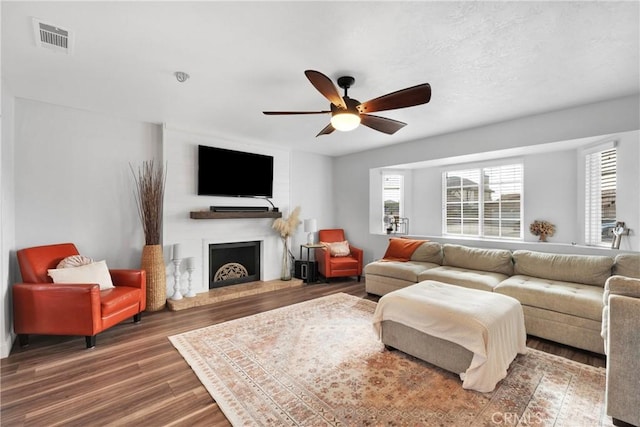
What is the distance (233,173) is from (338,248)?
2.36m

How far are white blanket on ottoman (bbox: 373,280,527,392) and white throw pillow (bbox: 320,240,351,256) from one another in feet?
8.55

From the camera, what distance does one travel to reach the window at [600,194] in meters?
3.39

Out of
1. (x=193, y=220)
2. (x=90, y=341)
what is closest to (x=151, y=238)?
(x=193, y=220)

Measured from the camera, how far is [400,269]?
410 centimetres

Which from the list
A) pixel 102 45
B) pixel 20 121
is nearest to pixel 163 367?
pixel 102 45

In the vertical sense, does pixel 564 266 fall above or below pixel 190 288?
above

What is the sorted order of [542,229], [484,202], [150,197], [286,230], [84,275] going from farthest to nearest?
[286,230] → [484,202] → [542,229] → [150,197] → [84,275]

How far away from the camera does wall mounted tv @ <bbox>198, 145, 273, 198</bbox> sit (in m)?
4.32

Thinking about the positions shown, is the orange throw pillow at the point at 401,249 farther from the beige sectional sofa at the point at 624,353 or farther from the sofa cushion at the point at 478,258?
the beige sectional sofa at the point at 624,353

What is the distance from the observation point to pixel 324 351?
2.60 metres

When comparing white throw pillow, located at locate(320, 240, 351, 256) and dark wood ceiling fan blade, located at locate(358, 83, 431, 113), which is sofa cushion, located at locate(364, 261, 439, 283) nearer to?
white throw pillow, located at locate(320, 240, 351, 256)

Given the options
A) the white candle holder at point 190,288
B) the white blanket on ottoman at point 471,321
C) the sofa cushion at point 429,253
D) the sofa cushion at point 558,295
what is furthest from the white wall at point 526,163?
the white candle holder at point 190,288

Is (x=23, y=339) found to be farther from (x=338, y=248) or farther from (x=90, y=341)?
(x=338, y=248)

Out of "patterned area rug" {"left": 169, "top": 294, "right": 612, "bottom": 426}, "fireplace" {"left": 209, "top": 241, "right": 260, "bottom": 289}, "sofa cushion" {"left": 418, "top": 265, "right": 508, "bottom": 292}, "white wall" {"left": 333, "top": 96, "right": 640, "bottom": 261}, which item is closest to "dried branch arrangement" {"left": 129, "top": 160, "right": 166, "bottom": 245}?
"fireplace" {"left": 209, "top": 241, "right": 260, "bottom": 289}
